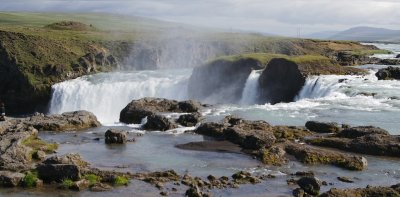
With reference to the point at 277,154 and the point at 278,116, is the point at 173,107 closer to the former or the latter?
the point at 278,116

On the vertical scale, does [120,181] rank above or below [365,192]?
below

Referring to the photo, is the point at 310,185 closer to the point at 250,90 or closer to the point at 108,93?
the point at 250,90

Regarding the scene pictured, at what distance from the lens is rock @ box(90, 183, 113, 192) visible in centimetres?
3094

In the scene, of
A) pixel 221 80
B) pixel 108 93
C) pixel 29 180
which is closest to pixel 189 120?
pixel 29 180

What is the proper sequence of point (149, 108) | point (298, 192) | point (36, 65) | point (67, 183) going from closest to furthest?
point (298, 192)
point (67, 183)
point (149, 108)
point (36, 65)

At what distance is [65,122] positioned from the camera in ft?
177

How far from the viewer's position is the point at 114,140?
149ft

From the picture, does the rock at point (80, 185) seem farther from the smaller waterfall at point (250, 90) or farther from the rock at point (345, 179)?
the smaller waterfall at point (250, 90)

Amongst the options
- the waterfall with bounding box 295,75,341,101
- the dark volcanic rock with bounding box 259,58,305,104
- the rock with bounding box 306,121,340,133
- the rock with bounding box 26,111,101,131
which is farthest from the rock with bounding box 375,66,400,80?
the rock with bounding box 26,111,101,131

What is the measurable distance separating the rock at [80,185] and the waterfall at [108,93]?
54.2 metres

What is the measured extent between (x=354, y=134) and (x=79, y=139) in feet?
78.7

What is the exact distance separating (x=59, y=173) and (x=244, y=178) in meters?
11.4

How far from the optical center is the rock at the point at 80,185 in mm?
31081

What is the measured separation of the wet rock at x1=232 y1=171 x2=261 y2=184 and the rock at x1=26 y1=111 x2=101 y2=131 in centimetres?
2583
